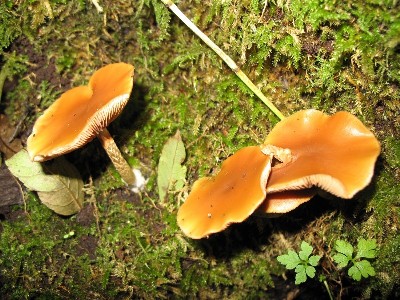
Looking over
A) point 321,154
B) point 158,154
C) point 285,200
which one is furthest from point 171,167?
point 321,154

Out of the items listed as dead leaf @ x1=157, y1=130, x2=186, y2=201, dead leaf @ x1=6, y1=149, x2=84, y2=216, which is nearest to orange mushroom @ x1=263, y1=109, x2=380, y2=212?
dead leaf @ x1=157, y1=130, x2=186, y2=201

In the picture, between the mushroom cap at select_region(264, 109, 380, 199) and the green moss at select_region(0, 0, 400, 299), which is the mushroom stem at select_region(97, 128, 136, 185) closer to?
the green moss at select_region(0, 0, 400, 299)

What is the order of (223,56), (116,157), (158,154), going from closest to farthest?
1. (223,56)
2. (116,157)
3. (158,154)

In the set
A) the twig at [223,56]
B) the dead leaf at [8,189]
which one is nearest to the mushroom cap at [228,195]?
the twig at [223,56]

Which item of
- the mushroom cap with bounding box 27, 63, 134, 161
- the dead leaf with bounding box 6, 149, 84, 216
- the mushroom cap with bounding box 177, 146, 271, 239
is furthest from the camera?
the dead leaf with bounding box 6, 149, 84, 216

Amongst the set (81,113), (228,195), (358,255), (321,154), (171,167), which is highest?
(81,113)

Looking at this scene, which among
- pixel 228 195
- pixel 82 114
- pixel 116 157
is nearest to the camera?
pixel 228 195

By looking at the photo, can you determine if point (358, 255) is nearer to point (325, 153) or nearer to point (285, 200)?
point (285, 200)
